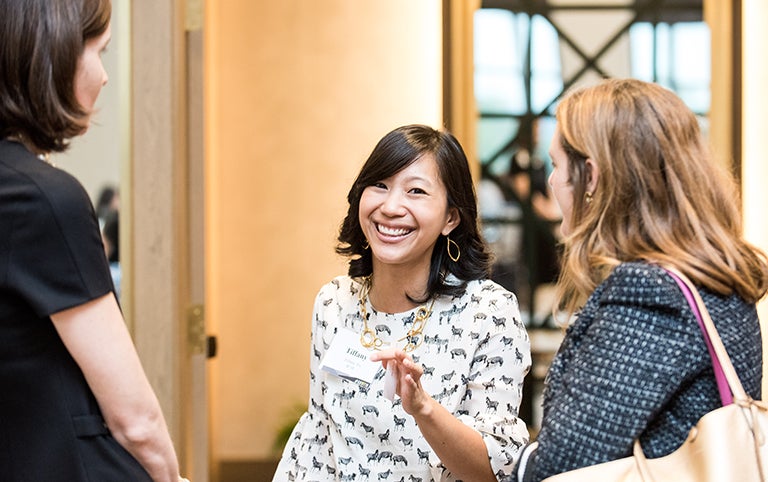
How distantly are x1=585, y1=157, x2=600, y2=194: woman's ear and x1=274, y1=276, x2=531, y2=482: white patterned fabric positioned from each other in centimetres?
62

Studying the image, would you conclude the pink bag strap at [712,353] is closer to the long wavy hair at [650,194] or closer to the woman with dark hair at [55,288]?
the long wavy hair at [650,194]

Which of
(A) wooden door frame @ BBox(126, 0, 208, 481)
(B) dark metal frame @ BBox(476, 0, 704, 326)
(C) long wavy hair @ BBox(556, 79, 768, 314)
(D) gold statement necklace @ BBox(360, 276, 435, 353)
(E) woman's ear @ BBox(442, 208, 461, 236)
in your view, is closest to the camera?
(C) long wavy hair @ BBox(556, 79, 768, 314)

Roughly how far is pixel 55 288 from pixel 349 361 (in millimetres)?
931

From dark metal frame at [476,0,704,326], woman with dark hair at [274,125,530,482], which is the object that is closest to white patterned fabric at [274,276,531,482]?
woman with dark hair at [274,125,530,482]

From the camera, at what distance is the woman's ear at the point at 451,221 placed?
2.30 metres

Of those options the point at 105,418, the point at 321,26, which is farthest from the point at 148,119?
the point at 321,26

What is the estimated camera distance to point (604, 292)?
149cm

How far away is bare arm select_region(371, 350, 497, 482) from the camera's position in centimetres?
179

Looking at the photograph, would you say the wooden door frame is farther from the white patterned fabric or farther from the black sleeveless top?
the black sleeveless top

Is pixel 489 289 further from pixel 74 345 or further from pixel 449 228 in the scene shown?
pixel 74 345

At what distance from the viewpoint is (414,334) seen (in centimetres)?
220

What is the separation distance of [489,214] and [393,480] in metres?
3.12

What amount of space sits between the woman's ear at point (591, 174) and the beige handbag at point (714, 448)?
21 centimetres

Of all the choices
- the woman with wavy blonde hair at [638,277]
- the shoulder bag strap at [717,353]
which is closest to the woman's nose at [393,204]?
the woman with wavy blonde hair at [638,277]
